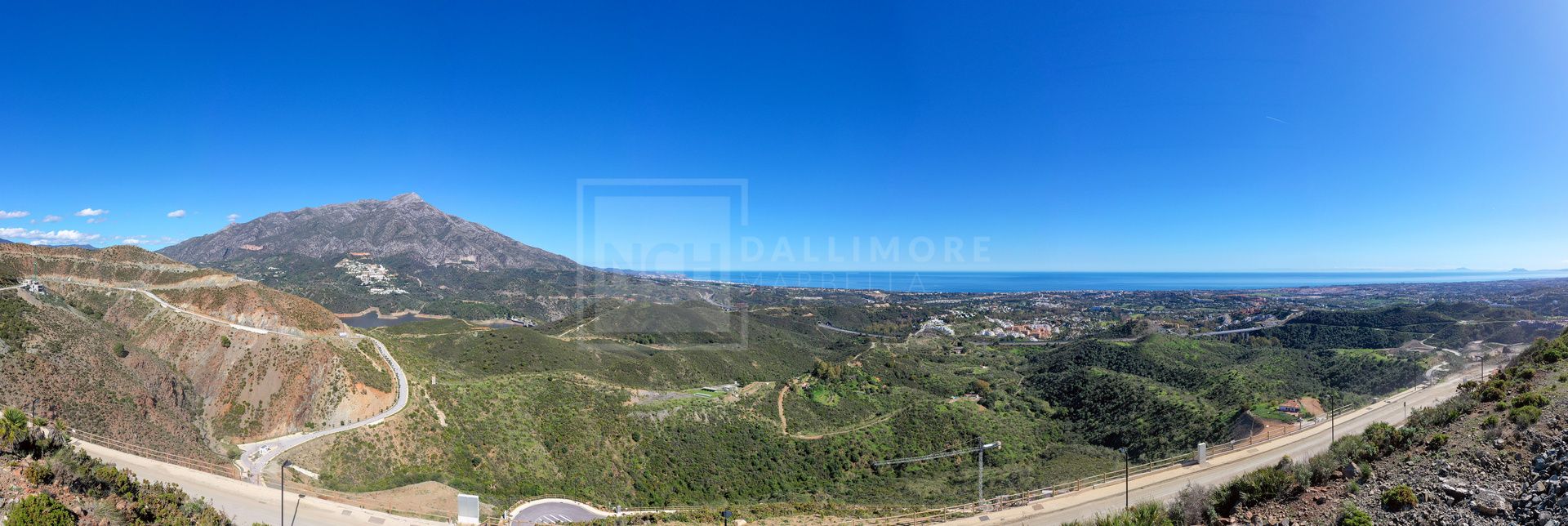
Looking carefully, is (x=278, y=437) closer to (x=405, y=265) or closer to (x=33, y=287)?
(x=33, y=287)

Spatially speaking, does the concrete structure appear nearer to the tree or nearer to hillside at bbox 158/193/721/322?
the tree

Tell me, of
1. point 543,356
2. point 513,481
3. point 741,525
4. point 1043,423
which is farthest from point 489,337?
point 1043,423

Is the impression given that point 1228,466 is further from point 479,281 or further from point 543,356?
point 479,281

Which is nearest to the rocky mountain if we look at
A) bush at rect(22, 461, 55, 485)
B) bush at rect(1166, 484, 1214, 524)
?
bush at rect(22, 461, 55, 485)

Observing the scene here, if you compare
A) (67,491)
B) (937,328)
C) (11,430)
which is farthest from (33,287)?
(937,328)

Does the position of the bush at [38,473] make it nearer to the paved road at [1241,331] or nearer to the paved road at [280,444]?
the paved road at [280,444]

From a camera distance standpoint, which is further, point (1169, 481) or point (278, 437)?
point (278, 437)

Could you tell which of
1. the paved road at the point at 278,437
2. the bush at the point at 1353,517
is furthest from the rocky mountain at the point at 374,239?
the bush at the point at 1353,517
